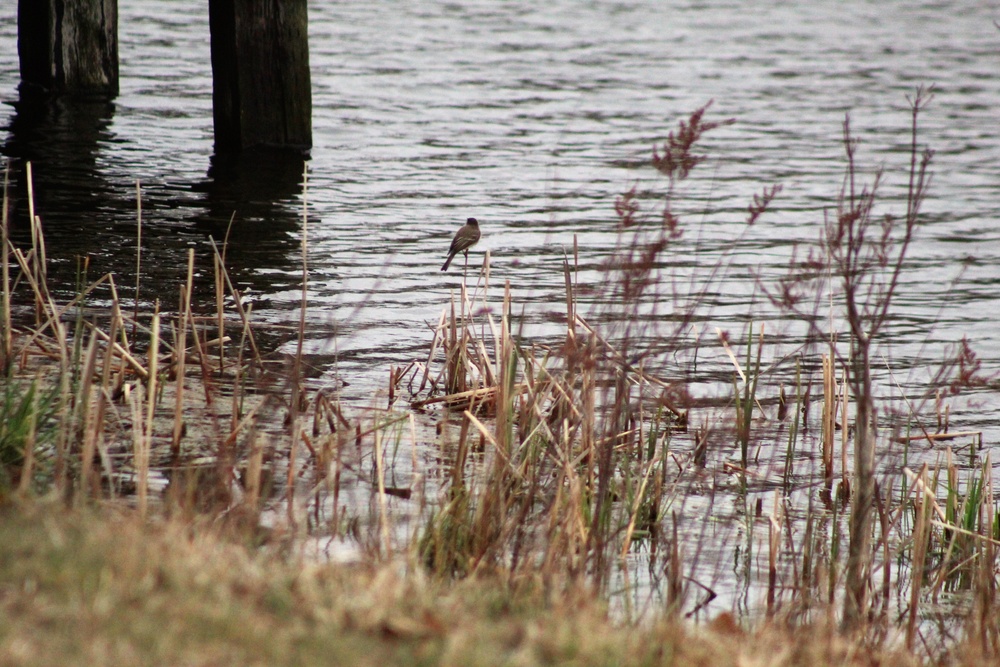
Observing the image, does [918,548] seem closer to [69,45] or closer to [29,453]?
[29,453]

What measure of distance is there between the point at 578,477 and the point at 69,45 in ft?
39.9

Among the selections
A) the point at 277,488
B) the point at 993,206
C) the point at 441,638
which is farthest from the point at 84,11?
the point at 441,638

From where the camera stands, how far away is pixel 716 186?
42.8ft

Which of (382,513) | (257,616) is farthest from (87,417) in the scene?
(257,616)

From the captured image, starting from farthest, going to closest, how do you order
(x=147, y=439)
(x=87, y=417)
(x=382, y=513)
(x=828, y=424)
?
(x=828, y=424)
(x=87, y=417)
(x=147, y=439)
(x=382, y=513)

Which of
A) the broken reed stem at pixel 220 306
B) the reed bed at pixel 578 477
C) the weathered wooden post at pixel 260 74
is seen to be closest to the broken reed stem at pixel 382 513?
the reed bed at pixel 578 477

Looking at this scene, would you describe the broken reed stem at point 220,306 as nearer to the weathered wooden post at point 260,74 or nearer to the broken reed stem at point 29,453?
the broken reed stem at point 29,453

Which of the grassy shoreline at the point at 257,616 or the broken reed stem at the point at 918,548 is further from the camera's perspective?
the broken reed stem at the point at 918,548

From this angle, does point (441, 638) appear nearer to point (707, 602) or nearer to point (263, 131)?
point (707, 602)

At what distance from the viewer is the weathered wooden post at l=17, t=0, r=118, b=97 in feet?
47.1

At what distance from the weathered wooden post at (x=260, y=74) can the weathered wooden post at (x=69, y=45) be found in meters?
2.69

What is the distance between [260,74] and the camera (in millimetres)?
12180

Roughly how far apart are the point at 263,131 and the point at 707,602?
30.1ft

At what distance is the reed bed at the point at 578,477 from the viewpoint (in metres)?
4.25
